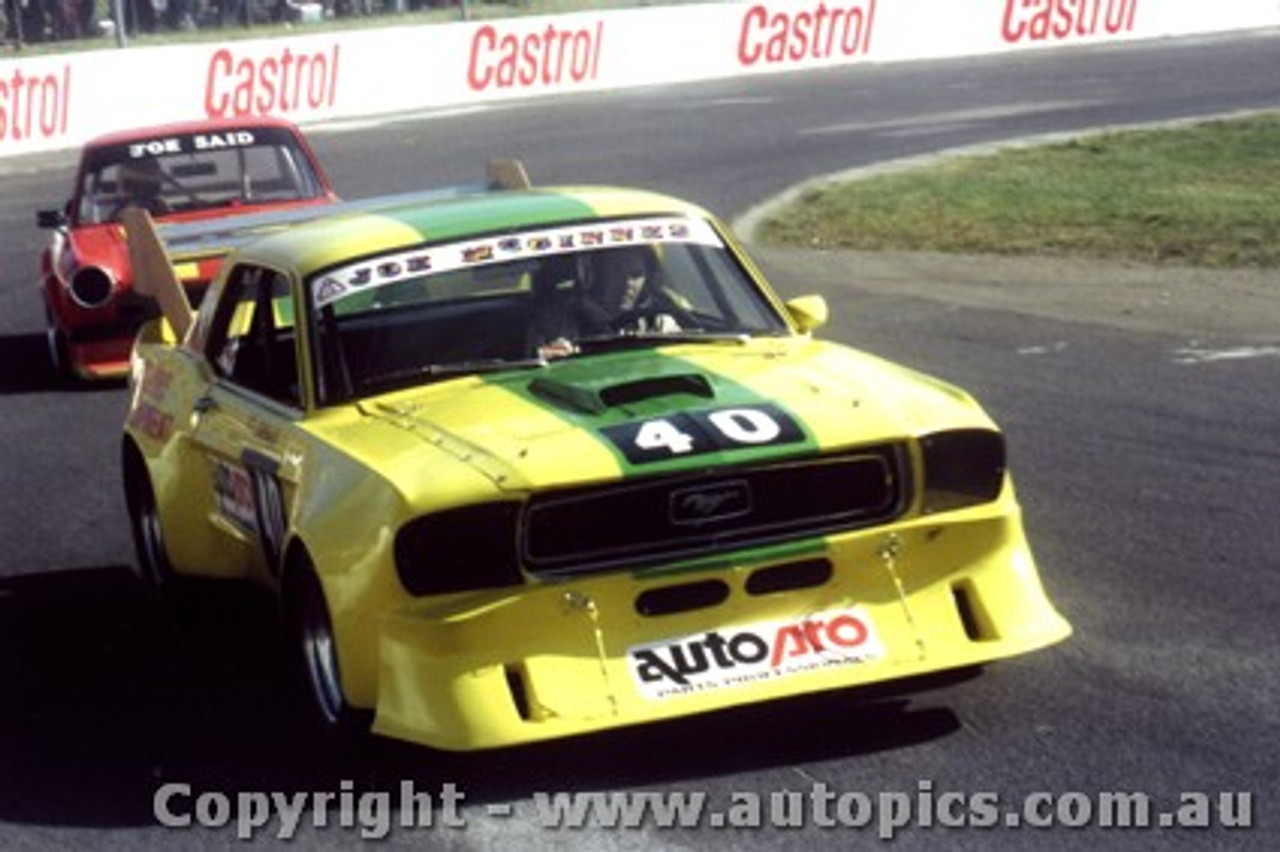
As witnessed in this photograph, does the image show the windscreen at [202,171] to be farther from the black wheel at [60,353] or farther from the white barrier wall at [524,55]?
the white barrier wall at [524,55]

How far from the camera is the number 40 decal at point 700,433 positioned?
6285mm

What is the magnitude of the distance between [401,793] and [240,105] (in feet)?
87.1

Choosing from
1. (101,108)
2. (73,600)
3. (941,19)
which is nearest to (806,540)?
(73,600)

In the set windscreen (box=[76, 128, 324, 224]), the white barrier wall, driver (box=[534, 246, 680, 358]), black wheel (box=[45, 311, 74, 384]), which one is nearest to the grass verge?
windscreen (box=[76, 128, 324, 224])

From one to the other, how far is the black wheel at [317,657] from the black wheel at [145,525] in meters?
1.69

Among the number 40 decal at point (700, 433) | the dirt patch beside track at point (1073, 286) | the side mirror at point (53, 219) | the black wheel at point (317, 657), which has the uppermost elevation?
the number 40 decal at point (700, 433)

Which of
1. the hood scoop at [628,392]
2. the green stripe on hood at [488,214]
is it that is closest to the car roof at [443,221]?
the green stripe on hood at [488,214]

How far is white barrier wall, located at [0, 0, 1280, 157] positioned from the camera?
3109 centimetres

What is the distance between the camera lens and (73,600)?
8.90m

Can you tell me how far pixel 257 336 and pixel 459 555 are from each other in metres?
1.98

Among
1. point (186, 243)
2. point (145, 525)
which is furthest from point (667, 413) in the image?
point (186, 243)

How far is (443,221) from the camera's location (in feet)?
25.5

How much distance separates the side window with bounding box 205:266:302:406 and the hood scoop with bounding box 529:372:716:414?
3.06 feet

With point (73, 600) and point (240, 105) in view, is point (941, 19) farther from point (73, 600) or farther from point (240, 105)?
point (73, 600)
